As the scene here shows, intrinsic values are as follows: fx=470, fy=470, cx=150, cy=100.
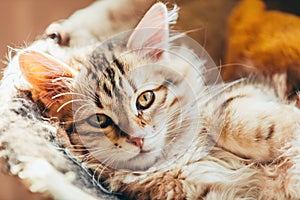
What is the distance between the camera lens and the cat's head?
2.08ft

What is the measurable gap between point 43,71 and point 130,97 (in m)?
0.12

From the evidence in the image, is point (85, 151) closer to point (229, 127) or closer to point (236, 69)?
point (229, 127)

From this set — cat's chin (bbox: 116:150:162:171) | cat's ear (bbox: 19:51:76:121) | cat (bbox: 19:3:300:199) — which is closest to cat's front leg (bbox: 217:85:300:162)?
cat (bbox: 19:3:300:199)

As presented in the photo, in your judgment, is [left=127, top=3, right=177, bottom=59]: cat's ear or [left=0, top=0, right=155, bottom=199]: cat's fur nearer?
[left=0, top=0, right=155, bottom=199]: cat's fur

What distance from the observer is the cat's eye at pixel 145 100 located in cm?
65

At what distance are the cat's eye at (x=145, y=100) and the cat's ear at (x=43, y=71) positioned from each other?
4.0 inches

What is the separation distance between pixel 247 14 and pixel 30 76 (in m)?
0.47

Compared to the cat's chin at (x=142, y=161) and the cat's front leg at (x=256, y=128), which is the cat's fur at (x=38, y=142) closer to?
the cat's chin at (x=142, y=161)

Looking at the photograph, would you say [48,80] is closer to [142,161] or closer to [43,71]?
[43,71]

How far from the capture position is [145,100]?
0.66m

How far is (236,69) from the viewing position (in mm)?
841

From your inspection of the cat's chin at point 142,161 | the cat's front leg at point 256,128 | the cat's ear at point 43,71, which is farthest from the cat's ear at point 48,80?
the cat's front leg at point 256,128

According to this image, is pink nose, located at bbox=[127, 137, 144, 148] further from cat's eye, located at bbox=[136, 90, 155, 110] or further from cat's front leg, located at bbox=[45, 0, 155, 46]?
cat's front leg, located at bbox=[45, 0, 155, 46]

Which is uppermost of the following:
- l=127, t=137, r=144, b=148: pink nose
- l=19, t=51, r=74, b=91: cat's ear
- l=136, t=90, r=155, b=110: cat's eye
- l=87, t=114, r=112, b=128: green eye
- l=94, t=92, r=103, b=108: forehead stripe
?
l=19, t=51, r=74, b=91: cat's ear
